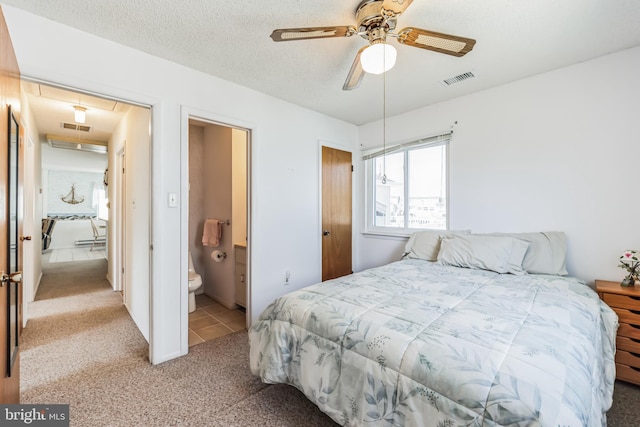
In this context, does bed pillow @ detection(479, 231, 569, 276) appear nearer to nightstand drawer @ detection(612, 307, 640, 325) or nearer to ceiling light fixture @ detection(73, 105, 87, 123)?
nightstand drawer @ detection(612, 307, 640, 325)

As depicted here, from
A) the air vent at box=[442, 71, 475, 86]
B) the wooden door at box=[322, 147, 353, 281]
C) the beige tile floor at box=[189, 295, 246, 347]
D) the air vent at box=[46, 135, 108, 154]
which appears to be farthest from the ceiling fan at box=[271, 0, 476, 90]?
the air vent at box=[46, 135, 108, 154]

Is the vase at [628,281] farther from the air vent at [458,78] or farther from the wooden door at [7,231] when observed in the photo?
the wooden door at [7,231]

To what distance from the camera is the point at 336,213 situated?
3.75 meters

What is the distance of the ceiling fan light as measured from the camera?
1.59 meters

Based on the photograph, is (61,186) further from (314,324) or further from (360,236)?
(314,324)

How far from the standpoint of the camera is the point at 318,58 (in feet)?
7.29

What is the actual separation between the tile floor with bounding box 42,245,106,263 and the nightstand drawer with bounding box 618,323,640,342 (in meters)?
8.92

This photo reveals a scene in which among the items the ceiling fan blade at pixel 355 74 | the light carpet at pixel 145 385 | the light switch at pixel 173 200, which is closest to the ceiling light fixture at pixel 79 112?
the light switch at pixel 173 200

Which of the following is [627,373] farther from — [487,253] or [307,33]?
[307,33]

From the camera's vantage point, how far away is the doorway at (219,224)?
327cm

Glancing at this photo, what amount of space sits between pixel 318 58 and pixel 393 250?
248cm

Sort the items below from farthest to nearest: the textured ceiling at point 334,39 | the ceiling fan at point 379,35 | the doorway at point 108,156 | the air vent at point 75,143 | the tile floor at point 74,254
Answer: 1. the tile floor at point 74,254
2. the air vent at point 75,143
3. the doorway at point 108,156
4. the textured ceiling at point 334,39
5. the ceiling fan at point 379,35

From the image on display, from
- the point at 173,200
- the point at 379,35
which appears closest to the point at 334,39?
the point at 379,35

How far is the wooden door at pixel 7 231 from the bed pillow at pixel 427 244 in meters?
2.95
